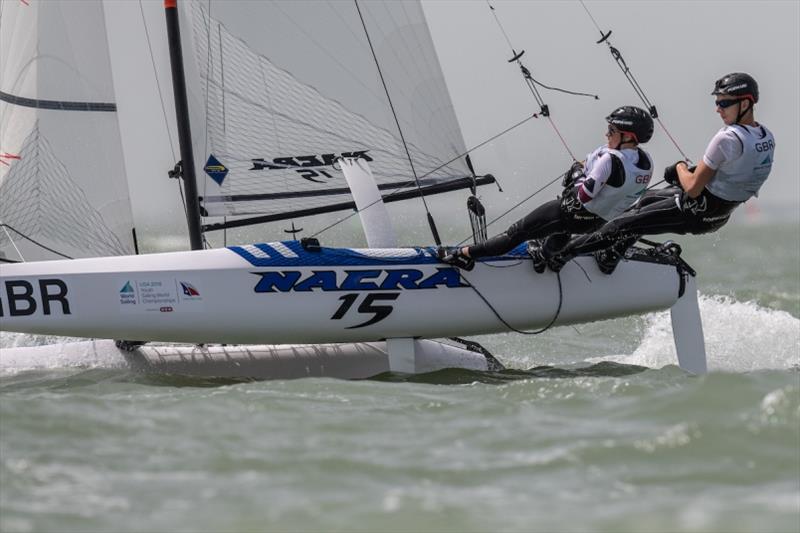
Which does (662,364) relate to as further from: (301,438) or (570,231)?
(301,438)

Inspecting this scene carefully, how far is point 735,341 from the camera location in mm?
7680

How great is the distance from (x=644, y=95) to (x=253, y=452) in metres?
3.69

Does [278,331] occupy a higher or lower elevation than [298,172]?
lower

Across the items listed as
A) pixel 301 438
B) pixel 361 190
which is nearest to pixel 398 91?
pixel 361 190

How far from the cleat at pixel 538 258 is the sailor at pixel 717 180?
0.09 feet

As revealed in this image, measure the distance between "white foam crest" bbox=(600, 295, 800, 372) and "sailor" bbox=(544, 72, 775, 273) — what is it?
1.01 m

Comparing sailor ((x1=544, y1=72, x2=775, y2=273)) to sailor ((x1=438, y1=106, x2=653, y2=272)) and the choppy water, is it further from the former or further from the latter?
the choppy water

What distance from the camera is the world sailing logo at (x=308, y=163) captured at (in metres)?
6.87

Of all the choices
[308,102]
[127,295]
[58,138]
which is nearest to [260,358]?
[127,295]

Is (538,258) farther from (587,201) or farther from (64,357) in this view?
(64,357)

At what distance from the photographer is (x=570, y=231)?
6340mm

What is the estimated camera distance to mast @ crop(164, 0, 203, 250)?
6660mm

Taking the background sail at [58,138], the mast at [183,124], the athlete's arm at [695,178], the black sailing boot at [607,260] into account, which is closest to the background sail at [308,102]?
the mast at [183,124]

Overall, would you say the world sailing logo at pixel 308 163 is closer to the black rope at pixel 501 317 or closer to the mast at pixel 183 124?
the mast at pixel 183 124
